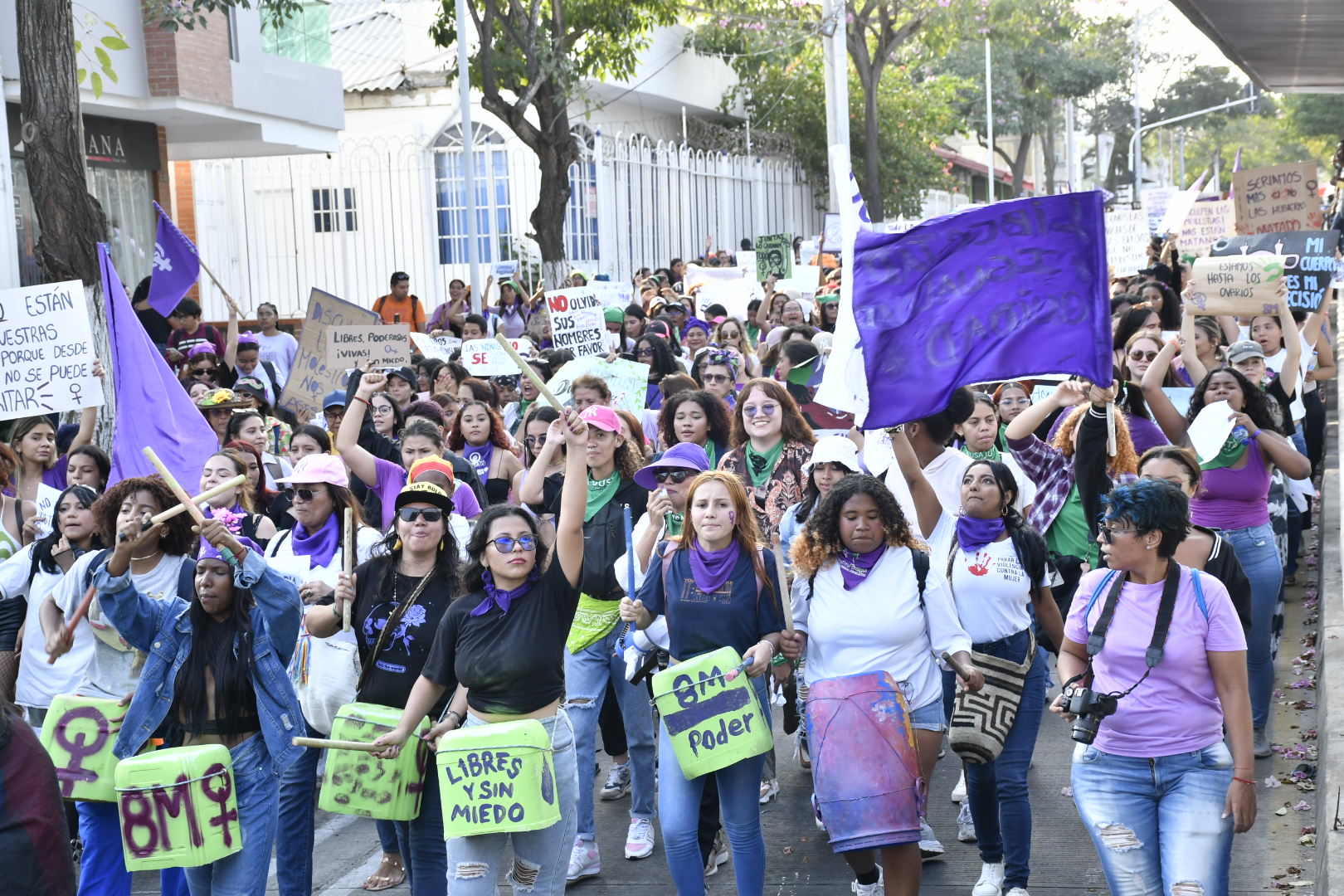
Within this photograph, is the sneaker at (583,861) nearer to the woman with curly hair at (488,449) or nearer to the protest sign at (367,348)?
the woman with curly hair at (488,449)

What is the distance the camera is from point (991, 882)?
19.6 feet

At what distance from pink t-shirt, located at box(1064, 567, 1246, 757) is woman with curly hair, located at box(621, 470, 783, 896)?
4.24 feet

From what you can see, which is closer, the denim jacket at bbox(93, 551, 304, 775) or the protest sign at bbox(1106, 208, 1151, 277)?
the denim jacket at bbox(93, 551, 304, 775)

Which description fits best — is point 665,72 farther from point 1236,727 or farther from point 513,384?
point 1236,727

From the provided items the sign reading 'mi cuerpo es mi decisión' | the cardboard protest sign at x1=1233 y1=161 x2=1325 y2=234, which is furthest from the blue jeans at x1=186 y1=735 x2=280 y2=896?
the cardboard protest sign at x1=1233 y1=161 x2=1325 y2=234

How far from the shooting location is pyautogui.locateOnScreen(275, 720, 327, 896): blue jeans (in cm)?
575

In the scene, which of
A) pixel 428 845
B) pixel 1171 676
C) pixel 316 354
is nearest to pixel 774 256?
pixel 316 354

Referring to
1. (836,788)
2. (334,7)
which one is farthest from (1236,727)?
(334,7)

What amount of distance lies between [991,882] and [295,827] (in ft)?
8.55

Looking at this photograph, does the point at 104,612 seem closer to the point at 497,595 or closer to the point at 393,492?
the point at 497,595

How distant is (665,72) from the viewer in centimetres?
3400

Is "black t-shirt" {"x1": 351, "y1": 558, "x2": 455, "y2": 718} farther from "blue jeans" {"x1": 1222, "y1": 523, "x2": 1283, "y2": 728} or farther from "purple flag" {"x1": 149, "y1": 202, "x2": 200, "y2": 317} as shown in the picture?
"purple flag" {"x1": 149, "y1": 202, "x2": 200, "y2": 317}

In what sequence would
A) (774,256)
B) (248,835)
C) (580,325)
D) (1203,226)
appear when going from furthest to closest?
(774,256) → (1203,226) → (580,325) → (248,835)

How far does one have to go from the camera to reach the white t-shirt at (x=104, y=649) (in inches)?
233
